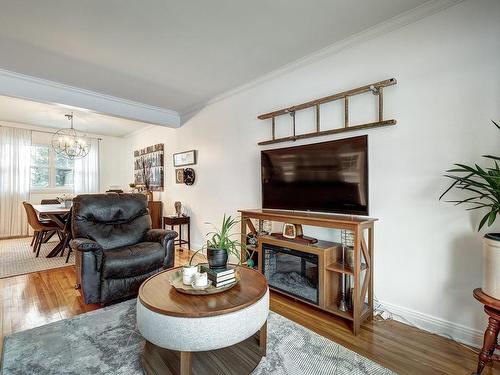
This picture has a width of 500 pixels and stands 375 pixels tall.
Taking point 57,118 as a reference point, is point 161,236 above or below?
below

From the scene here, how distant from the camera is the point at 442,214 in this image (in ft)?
6.07

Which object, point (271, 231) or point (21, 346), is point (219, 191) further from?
point (21, 346)

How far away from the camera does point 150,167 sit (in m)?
5.61

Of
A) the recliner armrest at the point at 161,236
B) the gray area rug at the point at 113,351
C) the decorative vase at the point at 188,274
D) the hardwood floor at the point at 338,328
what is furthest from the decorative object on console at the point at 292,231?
the recliner armrest at the point at 161,236

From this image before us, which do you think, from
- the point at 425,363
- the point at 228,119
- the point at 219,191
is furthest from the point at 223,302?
the point at 228,119

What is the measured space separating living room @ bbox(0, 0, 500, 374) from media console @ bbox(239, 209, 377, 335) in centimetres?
4

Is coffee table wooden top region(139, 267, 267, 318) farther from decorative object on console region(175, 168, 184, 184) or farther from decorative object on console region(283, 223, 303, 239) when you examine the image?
decorative object on console region(175, 168, 184, 184)

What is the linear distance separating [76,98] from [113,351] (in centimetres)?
333

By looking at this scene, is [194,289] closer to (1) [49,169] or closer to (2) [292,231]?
(2) [292,231]

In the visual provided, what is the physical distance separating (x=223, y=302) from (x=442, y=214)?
172cm

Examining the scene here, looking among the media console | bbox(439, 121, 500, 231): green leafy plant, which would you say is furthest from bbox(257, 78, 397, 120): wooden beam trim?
the media console

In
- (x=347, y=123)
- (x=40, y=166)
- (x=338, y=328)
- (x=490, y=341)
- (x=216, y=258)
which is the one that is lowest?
(x=338, y=328)

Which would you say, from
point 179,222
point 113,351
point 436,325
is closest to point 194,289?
point 113,351

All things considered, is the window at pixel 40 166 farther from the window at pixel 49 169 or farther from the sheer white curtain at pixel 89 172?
the sheer white curtain at pixel 89 172
